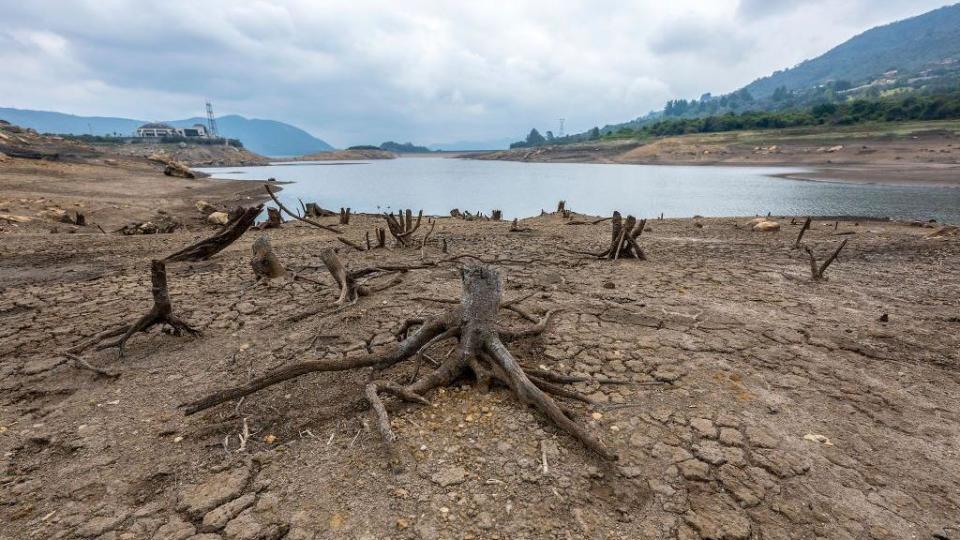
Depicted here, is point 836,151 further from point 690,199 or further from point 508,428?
point 508,428

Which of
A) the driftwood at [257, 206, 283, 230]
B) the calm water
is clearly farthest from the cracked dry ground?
the calm water

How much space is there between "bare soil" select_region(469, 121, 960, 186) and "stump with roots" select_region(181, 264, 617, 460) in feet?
169

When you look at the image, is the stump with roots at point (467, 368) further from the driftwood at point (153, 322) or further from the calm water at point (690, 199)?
the calm water at point (690, 199)

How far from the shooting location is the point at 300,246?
13.0 metres

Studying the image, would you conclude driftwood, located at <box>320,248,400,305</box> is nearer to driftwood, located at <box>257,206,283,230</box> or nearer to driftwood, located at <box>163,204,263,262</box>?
driftwood, located at <box>163,204,263,262</box>

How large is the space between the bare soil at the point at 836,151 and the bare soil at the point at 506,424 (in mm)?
48197

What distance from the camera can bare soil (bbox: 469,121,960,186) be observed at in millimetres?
45375

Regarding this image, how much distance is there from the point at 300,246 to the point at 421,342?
9.58 metres

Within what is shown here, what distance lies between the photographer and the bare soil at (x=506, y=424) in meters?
3.13

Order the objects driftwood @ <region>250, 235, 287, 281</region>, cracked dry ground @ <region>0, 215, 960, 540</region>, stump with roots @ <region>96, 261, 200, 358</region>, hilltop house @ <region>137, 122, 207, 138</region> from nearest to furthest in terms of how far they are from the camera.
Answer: cracked dry ground @ <region>0, 215, 960, 540</region> < stump with roots @ <region>96, 261, 200, 358</region> < driftwood @ <region>250, 235, 287, 281</region> < hilltop house @ <region>137, 122, 207, 138</region>

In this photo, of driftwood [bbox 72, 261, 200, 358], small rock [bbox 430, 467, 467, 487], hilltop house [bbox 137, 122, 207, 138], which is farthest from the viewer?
hilltop house [bbox 137, 122, 207, 138]

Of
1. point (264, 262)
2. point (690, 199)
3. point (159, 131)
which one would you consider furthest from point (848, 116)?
point (159, 131)

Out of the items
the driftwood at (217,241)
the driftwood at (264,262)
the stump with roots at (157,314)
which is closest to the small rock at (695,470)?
the stump with roots at (157,314)

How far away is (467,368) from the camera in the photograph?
4.73 metres
